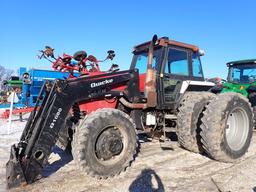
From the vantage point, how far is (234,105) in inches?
216

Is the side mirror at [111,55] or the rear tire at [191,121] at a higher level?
the side mirror at [111,55]

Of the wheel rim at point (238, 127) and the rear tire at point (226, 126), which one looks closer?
the rear tire at point (226, 126)

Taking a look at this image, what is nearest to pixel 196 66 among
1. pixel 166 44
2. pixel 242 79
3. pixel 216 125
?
pixel 166 44

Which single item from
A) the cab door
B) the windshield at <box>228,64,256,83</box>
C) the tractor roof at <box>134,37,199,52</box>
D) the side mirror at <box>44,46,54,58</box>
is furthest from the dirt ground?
the windshield at <box>228,64,256,83</box>

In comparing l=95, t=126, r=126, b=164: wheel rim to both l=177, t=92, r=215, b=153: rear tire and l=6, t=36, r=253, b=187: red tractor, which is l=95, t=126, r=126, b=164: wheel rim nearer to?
l=6, t=36, r=253, b=187: red tractor

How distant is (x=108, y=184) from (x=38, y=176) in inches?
42.8

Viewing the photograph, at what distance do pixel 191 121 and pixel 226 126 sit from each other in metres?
0.70

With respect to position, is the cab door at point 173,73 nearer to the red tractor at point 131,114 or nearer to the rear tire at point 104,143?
the red tractor at point 131,114

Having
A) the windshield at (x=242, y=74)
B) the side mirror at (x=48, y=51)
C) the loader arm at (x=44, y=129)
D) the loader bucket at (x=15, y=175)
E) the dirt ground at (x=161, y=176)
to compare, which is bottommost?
the dirt ground at (x=161, y=176)

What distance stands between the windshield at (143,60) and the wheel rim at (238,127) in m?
1.96

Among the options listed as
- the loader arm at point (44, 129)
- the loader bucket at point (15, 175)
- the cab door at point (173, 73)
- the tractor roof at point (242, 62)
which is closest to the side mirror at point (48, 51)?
the loader arm at point (44, 129)

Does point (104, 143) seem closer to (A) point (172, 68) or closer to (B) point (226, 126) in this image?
(B) point (226, 126)

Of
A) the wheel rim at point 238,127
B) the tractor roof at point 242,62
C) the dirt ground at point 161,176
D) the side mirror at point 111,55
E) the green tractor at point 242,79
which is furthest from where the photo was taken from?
the tractor roof at point 242,62

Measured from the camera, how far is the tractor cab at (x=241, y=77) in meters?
9.59
